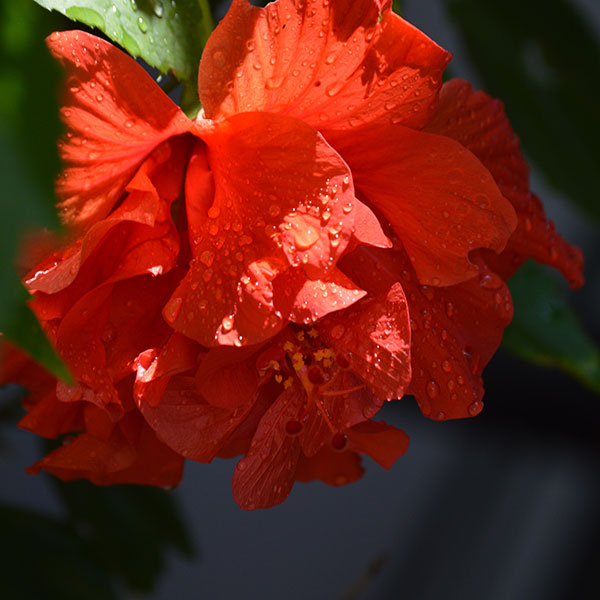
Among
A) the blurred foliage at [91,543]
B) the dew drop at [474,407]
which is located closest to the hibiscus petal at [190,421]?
the dew drop at [474,407]

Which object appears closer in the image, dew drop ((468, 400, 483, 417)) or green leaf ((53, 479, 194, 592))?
dew drop ((468, 400, 483, 417))

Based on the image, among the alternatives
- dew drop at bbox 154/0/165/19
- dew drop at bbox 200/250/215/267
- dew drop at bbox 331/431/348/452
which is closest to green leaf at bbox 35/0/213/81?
dew drop at bbox 154/0/165/19

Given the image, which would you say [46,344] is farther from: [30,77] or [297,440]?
[297,440]

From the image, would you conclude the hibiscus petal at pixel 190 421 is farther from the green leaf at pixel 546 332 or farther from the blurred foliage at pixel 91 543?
the blurred foliage at pixel 91 543

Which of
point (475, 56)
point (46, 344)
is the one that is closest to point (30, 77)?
point (46, 344)

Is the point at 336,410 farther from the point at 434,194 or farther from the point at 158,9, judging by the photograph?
the point at 158,9

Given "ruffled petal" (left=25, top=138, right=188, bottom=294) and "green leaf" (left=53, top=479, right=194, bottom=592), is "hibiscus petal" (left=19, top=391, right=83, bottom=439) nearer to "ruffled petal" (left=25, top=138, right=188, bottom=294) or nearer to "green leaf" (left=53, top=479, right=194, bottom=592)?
"ruffled petal" (left=25, top=138, right=188, bottom=294)

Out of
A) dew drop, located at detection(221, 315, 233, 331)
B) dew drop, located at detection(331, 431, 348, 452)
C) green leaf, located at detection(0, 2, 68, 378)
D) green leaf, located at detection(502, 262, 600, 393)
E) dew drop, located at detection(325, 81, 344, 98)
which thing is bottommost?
green leaf, located at detection(502, 262, 600, 393)
